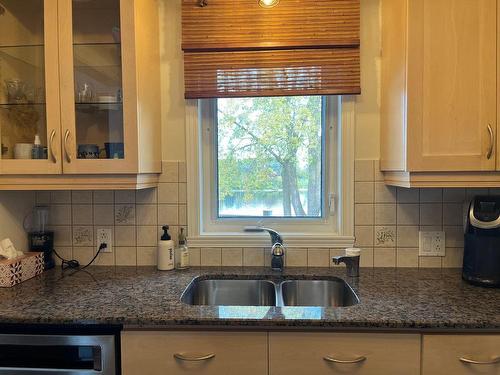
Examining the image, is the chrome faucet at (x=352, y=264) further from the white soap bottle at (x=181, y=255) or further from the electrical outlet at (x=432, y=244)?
the white soap bottle at (x=181, y=255)

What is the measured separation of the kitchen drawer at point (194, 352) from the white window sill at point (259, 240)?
2.08ft

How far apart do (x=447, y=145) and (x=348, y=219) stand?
0.56 m

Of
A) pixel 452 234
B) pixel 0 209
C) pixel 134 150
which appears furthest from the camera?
pixel 452 234

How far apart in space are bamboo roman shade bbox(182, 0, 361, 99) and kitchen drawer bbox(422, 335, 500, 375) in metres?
1.08

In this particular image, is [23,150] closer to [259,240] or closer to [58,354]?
[58,354]

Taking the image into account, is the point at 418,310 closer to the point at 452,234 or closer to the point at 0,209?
the point at 452,234

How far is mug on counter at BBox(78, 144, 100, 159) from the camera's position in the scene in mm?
1483

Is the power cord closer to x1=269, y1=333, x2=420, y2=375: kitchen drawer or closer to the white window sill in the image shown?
the white window sill

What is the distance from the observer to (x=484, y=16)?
1327 mm

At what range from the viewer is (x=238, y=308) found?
1.23 metres

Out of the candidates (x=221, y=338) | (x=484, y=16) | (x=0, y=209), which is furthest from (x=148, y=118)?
(x=484, y=16)

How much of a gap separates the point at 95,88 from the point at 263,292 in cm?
119

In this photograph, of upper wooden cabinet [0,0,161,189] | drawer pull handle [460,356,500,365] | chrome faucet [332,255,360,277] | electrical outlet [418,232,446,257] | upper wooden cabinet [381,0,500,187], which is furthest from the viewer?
electrical outlet [418,232,446,257]

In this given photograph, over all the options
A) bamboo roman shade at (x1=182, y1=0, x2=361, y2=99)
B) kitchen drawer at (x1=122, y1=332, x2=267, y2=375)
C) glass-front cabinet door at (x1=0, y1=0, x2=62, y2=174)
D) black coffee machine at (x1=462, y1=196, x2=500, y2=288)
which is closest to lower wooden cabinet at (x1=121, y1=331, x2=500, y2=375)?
kitchen drawer at (x1=122, y1=332, x2=267, y2=375)
